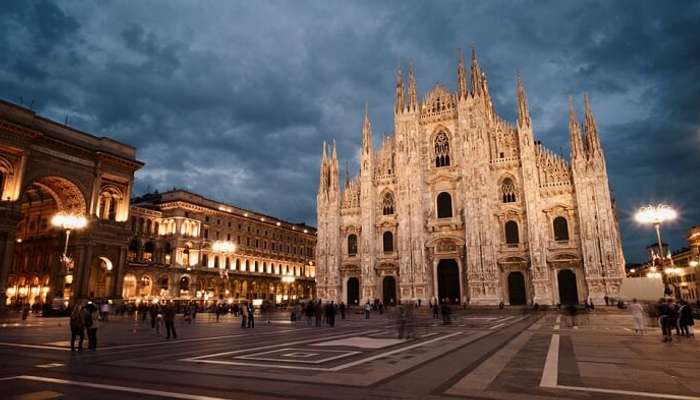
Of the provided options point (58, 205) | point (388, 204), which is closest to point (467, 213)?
point (388, 204)

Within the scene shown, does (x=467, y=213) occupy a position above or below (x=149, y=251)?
above

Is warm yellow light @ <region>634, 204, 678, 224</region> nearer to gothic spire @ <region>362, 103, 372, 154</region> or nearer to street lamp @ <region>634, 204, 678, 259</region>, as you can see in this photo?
street lamp @ <region>634, 204, 678, 259</region>

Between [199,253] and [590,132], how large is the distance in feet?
155

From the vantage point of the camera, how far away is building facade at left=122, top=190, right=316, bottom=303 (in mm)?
52844

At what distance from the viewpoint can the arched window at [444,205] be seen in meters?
45.5

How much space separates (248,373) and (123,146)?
138 ft

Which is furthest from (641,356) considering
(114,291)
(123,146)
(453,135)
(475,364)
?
(123,146)

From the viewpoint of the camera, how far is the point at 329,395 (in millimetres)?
6438

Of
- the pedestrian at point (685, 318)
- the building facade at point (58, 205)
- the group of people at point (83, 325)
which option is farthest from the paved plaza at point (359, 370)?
the building facade at point (58, 205)

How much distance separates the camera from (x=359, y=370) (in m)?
8.69

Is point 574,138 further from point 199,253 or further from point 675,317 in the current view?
point 199,253

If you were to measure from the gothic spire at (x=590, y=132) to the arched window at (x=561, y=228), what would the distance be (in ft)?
21.0

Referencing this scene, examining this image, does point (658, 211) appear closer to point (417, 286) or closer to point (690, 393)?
point (690, 393)

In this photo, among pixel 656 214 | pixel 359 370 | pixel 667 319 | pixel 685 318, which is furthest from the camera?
pixel 656 214
